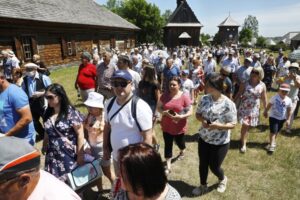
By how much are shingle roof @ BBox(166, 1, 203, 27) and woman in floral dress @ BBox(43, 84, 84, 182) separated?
54239 millimetres

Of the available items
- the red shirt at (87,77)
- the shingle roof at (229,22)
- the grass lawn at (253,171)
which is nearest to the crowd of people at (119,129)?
the grass lawn at (253,171)

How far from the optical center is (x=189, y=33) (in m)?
54.5

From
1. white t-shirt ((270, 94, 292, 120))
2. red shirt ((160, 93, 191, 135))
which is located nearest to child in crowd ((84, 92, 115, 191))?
red shirt ((160, 93, 191, 135))

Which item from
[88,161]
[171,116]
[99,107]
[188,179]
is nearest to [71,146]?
[88,161]

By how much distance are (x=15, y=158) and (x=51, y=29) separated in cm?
1988

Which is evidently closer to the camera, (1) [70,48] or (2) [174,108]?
(2) [174,108]

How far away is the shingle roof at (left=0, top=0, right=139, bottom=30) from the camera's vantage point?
52.1 ft

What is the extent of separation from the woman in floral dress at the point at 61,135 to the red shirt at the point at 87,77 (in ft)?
13.7

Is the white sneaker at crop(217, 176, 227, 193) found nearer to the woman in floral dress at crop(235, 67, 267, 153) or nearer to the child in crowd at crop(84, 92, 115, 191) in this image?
the woman in floral dress at crop(235, 67, 267, 153)

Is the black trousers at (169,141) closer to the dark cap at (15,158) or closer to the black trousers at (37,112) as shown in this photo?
the black trousers at (37,112)

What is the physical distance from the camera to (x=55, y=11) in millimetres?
20594

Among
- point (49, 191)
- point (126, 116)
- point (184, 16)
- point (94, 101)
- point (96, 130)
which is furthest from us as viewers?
point (184, 16)

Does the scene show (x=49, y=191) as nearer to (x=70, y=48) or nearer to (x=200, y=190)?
(x=200, y=190)

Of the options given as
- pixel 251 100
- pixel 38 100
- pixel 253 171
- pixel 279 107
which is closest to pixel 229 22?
pixel 279 107
